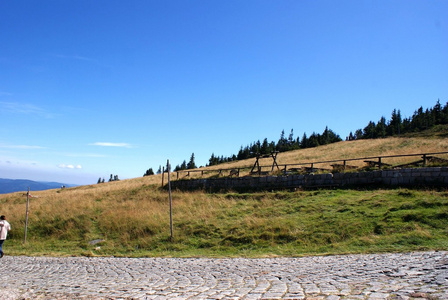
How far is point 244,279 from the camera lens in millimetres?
7359

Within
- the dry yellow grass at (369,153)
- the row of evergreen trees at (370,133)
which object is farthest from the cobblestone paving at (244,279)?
the row of evergreen trees at (370,133)

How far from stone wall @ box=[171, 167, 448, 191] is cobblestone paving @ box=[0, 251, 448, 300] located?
1037 cm

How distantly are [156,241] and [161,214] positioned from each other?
3.61 meters

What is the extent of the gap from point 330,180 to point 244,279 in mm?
14709

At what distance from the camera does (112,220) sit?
1772 centimetres

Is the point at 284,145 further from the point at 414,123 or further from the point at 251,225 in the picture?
the point at 251,225

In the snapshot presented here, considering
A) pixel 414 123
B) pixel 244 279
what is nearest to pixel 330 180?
pixel 244 279

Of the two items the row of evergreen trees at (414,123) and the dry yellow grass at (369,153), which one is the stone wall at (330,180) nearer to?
the dry yellow grass at (369,153)

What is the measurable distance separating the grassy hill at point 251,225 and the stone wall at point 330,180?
1599mm

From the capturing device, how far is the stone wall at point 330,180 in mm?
17112

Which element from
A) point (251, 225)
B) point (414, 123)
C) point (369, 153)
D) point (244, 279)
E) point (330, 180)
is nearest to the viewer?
point (244, 279)

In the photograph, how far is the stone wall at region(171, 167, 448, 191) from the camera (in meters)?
17.1

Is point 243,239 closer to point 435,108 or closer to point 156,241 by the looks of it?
point 156,241

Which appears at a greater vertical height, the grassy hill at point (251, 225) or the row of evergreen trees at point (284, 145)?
the row of evergreen trees at point (284, 145)
